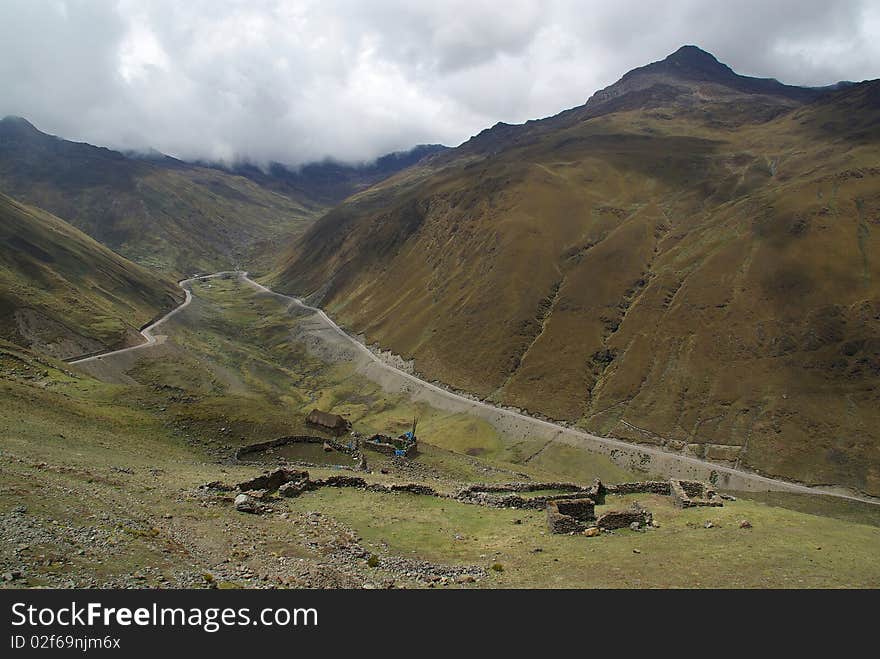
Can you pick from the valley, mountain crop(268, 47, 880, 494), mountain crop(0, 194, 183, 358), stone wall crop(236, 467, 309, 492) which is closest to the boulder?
the valley

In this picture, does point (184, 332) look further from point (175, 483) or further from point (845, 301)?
point (845, 301)

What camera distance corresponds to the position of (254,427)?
2164 inches

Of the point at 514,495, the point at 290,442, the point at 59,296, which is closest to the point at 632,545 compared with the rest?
the point at 514,495

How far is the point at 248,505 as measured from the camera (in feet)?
98.5

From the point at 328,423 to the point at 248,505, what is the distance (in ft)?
102

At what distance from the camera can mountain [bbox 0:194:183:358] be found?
10975 centimetres

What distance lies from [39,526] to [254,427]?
35.4 metres

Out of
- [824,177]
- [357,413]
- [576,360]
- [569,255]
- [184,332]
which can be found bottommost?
[357,413]

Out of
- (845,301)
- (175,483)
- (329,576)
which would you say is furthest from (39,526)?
(845,301)

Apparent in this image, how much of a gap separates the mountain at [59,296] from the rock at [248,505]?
98.5m

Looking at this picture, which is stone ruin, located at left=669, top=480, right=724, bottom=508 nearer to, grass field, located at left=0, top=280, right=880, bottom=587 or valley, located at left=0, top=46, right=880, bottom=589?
valley, located at left=0, top=46, right=880, bottom=589

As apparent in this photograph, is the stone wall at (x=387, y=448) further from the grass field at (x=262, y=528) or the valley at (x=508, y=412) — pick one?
the grass field at (x=262, y=528)

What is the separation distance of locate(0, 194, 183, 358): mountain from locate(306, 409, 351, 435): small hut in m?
75.8

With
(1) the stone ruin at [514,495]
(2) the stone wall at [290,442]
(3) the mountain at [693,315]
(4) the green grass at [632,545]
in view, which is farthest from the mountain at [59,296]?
(4) the green grass at [632,545]
